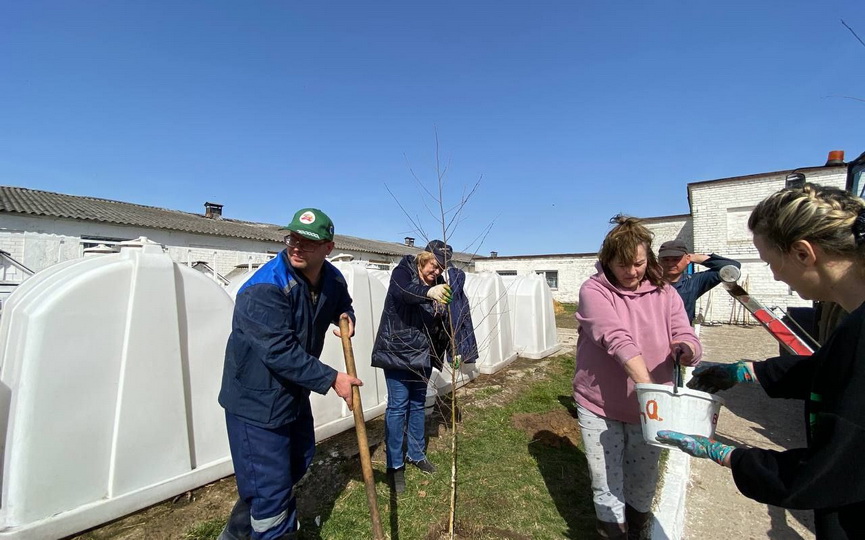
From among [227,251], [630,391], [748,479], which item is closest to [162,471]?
[630,391]

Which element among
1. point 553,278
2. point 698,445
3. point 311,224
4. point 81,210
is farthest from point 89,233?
point 553,278

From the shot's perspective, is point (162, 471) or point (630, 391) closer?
point (630, 391)

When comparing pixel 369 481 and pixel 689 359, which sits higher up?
pixel 689 359

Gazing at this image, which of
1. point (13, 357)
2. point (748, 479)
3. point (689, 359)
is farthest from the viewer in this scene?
point (13, 357)

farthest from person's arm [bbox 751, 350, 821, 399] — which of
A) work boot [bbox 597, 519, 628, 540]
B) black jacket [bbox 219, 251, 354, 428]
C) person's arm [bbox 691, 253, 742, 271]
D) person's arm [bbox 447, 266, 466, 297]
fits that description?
person's arm [bbox 691, 253, 742, 271]

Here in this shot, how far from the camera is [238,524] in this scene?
7.95 ft

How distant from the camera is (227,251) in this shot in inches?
747

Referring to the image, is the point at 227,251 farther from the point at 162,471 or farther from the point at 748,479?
the point at 748,479

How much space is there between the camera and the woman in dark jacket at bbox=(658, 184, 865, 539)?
3.16 feet

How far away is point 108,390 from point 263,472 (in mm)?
1630

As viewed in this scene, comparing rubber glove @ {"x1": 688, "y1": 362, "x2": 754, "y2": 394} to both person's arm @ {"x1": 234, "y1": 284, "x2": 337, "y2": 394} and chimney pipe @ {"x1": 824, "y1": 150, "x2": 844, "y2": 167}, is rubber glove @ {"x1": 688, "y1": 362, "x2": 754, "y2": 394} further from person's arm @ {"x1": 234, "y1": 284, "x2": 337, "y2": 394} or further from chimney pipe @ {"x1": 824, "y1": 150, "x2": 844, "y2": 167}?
chimney pipe @ {"x1": 824, "y1": 150, "x2": 844, "y2": 167}

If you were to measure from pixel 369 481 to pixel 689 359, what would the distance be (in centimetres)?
202

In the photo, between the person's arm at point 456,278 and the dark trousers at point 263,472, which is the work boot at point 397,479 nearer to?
the dark trousers at point 263,472

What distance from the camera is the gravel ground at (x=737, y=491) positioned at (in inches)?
114
